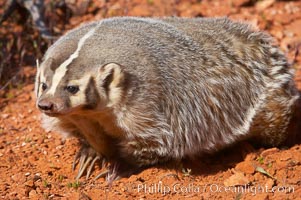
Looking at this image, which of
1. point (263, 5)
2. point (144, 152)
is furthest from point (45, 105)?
point (263, 5)

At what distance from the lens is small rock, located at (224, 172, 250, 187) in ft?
10.2

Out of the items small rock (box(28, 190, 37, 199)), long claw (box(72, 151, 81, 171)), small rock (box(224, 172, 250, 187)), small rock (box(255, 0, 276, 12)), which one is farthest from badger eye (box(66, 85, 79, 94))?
small rock (box(255, 0, 276, 12))

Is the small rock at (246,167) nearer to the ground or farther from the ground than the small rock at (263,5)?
nearer to the ground

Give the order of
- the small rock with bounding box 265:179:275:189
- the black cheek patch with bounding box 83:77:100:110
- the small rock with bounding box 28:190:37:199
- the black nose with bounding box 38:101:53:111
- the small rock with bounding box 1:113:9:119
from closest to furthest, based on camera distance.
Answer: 1. the black nose with bounding box 38:101:53:111
2. the black cheek patch with bounding box 83:77:100:110
3. the small rock with bounding box 28:190:37:199
4. the small rock with bounding box 265:179:275:189
5. the small rock with bounding box 1:113:9:119

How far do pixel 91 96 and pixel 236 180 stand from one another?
839mm

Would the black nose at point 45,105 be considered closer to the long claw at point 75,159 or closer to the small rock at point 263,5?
the long claw at point 75,159

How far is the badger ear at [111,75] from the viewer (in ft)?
9.37

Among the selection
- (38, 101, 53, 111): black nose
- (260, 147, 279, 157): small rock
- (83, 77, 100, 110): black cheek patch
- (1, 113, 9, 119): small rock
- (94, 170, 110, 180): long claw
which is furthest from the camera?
(1, 113, 9, 119): small rock

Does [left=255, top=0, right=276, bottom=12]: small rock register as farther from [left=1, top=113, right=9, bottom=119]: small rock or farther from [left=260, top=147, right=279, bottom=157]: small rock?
[left=1, top=113, right=9, bottom=119]: small rock

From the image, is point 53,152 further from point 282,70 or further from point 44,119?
point 282,70

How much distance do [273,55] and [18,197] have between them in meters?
1.58

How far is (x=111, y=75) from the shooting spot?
113 inches

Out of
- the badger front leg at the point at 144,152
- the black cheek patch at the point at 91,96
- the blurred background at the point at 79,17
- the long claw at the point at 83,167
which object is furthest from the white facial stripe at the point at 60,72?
the blurred background at the point at 79,17

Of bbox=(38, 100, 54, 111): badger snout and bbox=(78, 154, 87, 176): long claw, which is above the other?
bbox=(38, 100, 54, 111): badger snout
